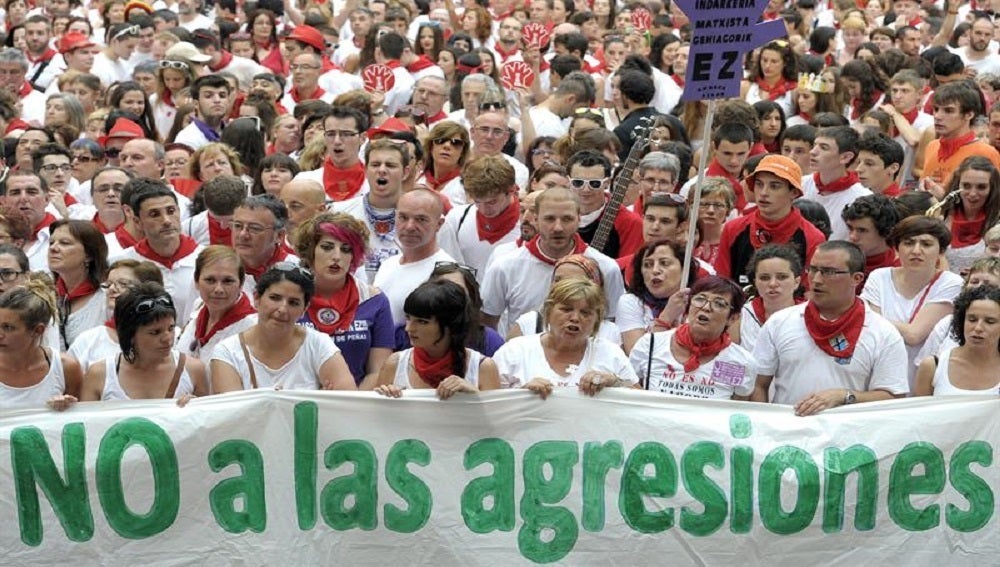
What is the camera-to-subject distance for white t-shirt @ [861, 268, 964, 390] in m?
8.56

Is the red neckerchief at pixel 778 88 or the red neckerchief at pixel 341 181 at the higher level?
the red neckerchief at pixel 778 88

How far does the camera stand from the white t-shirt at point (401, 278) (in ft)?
28.7

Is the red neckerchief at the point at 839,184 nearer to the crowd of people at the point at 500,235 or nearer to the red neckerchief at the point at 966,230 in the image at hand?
the crowd of people at the point at 500,235

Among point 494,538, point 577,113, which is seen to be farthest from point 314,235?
point 577,113

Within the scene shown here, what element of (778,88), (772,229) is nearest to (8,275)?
(772,229)

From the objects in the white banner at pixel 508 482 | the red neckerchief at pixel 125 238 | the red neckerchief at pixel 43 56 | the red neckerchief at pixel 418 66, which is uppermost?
the red neckerchief at pixel 43 56

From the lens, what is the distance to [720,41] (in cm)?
859

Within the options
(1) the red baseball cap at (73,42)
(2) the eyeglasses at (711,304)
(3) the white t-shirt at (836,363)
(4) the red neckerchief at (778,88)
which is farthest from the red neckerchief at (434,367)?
(1) the red baseball cap at (73,42)

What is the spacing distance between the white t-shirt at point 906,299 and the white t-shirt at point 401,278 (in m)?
1.92

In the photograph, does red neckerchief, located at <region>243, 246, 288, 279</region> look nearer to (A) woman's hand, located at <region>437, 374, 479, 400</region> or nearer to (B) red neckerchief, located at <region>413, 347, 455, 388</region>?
(B) red neckerchief, located at <region>413, 347, 455, 388</region>

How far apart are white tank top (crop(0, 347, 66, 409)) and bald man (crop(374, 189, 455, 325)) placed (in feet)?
5.76

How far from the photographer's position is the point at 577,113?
1218 cm

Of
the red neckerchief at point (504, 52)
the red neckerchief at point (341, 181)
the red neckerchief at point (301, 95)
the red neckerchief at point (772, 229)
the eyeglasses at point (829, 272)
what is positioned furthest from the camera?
the red neckerchief at point (504, 52)

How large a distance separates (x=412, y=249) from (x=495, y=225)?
0.92 m
